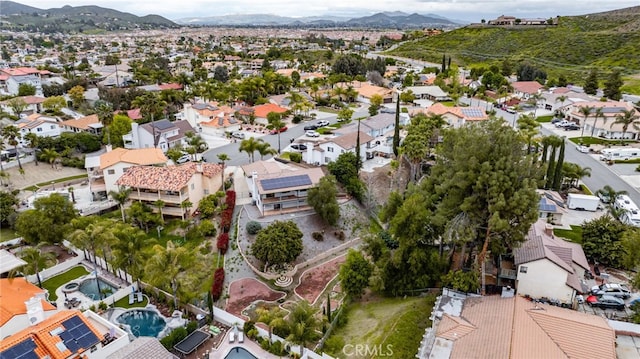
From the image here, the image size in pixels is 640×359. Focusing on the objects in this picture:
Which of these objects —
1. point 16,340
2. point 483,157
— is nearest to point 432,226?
point 483,157

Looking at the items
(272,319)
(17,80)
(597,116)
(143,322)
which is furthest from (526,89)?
(17,80)

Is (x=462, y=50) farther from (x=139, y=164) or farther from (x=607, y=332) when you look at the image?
(x=607, y=332)

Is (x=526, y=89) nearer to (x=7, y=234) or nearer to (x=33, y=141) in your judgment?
(x=33, y=141)

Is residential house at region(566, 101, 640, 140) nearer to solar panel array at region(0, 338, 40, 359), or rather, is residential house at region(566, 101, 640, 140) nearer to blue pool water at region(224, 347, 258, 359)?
blue pool water at region(224, 347, 258, 359)

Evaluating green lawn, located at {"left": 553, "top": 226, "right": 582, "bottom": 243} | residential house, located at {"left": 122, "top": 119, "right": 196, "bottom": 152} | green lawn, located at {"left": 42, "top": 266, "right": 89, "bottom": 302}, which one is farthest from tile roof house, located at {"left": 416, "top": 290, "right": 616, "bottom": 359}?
residential house, located at {"left": 122, "top": 119, "right": 196, "bottom": 152}

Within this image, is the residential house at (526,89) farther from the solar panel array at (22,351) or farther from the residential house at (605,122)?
the solar panel array at (22,351)

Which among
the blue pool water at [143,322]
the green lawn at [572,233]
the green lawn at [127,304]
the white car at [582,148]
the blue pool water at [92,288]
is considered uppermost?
the white car at [582,148]

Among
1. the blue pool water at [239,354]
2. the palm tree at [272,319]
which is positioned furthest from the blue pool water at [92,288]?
the palm tree at [272,319]
